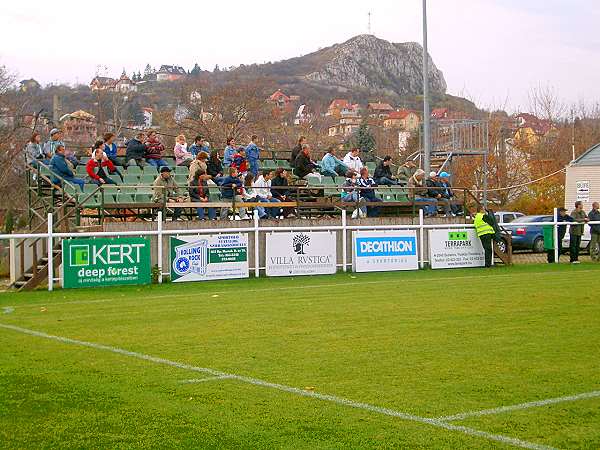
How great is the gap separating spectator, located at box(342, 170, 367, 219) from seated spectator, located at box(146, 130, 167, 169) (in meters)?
5.49

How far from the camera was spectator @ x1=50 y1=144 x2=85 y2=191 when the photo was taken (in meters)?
23.0

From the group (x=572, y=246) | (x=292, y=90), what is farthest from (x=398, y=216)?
(x=292, y=90)

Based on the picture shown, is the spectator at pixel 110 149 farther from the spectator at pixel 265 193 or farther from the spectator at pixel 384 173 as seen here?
the spectator at pixel 384 173

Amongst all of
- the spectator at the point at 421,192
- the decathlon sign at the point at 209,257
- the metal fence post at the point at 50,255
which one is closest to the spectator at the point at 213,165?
the decathlon sign at the point at 209,257

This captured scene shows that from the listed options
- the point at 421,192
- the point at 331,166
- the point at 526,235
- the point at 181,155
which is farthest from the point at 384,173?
the point at 526,235

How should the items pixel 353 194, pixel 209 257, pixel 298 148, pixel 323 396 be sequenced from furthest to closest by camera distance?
pixel 298 148 → pixel 353 194 → pixel 209 257 → pixel 323 396

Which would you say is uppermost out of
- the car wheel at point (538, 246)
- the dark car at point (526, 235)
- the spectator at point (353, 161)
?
the spectator at point (353, 161)

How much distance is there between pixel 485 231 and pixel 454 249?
39.1 inches

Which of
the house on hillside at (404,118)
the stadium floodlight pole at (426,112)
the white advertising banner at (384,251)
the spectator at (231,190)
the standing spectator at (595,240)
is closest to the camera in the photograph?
the white advertising banner at (384,251)

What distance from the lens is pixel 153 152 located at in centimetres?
2702

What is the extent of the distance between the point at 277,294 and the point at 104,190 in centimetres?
704

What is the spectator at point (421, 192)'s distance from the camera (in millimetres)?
27078

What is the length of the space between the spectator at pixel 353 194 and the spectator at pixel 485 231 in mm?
3242

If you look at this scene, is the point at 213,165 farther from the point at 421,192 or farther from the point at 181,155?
the point at 421,192
